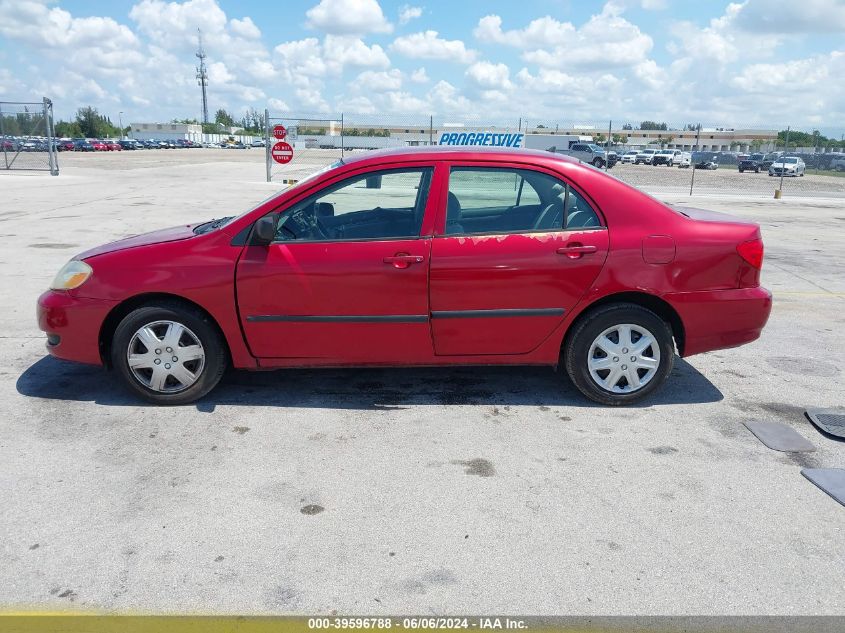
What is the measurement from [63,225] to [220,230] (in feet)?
32.0

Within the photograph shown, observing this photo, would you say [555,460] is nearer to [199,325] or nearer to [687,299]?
[687,299]

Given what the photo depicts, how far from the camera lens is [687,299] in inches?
167

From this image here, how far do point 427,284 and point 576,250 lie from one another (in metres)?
0.96

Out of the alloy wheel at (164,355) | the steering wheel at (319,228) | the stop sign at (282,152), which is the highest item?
the stop sign at (282,152)

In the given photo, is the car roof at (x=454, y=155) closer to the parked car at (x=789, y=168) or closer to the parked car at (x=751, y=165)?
the parked car at (x=789, y=168)

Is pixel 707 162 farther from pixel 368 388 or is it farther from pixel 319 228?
pixel 319 228

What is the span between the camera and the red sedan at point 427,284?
13.4 feet

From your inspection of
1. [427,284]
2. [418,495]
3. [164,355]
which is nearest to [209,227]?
[164,355]

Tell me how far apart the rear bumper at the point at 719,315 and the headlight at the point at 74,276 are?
12.2 feet

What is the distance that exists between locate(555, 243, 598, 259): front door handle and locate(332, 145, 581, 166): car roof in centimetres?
61

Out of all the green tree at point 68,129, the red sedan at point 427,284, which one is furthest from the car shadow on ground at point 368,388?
the green tree at point 68,129

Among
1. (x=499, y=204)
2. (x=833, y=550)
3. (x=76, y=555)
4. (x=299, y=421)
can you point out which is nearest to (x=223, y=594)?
(x=76, y=555)

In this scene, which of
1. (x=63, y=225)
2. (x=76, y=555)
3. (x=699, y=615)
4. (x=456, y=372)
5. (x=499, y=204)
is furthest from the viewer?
(x=63, y=225)

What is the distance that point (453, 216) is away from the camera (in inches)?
164
